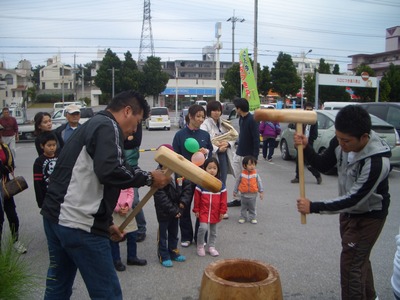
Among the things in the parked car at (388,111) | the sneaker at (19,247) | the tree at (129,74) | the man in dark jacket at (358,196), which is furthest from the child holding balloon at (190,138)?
the tree at (129,74)

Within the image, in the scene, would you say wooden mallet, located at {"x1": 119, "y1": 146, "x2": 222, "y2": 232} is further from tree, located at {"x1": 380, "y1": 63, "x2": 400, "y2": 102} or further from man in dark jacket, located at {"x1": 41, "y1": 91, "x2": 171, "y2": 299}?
tree, located at {"x1": 380, "y1": 63, "x2": 400, "y2": 102}

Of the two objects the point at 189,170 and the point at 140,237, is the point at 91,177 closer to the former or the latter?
the point at 189,170

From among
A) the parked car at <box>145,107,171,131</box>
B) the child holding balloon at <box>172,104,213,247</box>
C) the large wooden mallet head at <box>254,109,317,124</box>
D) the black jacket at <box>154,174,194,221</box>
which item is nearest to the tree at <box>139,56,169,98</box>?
the parked car at <box>145,107,171,131</box>

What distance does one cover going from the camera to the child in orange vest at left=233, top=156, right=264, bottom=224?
5871 millimetres

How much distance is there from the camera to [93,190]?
2359 millimetres

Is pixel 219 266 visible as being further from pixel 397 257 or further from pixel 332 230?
pixel 332 230

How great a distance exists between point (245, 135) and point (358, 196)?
3729 millimetres

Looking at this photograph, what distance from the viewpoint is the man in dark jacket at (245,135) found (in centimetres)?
619

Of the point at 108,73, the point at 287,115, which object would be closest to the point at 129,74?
the point at 108,73

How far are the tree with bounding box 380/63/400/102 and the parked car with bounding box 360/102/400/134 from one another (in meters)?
19.6

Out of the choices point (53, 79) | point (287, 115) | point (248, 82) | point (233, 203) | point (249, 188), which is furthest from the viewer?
point (53, 79)

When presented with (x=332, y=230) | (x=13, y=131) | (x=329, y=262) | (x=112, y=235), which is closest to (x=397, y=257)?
(x=112, y=235)

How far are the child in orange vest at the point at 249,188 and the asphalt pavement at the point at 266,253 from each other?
0.19m

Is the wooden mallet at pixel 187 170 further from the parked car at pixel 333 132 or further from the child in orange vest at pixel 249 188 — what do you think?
the parked car at pixel 333 132
